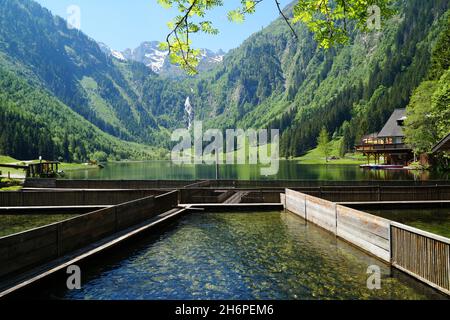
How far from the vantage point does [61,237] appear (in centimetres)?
1303

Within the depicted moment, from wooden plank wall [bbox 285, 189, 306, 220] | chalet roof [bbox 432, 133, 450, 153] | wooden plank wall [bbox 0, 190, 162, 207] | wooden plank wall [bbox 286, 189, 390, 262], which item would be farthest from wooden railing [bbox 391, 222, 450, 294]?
wooden plank wall [bbox 0, 190, 162, 207]

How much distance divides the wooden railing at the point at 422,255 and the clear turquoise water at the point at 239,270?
392mm

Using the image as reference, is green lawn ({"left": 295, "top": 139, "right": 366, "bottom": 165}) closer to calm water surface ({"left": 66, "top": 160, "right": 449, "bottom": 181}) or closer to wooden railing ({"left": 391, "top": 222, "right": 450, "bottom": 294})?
calm water surface ({"left": 66, "top": 160, "right": 449, "bottom": 181})

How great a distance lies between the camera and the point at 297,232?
63.8 ft

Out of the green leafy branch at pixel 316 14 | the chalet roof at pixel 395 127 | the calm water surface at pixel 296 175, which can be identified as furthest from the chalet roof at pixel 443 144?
the chalet roof at pixel 395 127

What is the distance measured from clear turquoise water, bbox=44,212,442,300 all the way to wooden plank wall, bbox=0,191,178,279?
1.32m

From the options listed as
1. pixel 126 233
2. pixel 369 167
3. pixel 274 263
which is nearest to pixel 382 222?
pixel 274 263

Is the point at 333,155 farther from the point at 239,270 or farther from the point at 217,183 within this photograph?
the point at 239,270

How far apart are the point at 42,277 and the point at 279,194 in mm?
22145

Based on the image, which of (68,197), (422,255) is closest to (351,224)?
(422,255)

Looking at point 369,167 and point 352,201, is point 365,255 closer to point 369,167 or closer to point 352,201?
point 352,201

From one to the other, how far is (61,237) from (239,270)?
6938 millimetres

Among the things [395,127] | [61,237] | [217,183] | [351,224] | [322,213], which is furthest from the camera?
[395,127]

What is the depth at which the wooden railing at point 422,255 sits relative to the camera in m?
10.0
